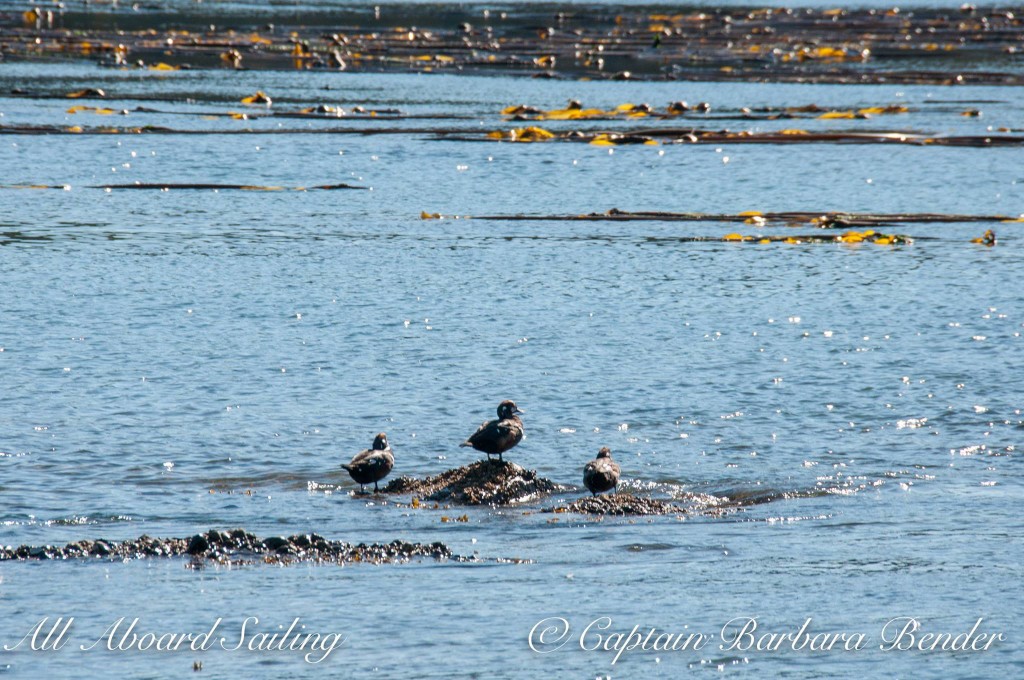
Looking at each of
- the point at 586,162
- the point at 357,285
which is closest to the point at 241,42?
the point at 586,162

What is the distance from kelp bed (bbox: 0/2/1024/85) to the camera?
65438mm

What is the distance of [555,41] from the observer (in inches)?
3103

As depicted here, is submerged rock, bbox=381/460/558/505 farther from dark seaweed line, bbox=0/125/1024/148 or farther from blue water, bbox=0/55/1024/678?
dark seaweed line, bbox=0/125/1024/148

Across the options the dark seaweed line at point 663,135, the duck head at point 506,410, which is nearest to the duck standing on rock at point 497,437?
the duck head at point 506,410

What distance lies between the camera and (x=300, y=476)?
1410 cm

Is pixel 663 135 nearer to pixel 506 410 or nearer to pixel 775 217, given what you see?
pixel 775 217

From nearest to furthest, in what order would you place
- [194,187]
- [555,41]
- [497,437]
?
[497,437] < [194,187] < [555,41]

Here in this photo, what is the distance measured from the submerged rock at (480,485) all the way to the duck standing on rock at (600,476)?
0.48 m

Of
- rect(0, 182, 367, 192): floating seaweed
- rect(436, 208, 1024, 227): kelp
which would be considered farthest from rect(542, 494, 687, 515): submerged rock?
rect(0, 182, 367, 192): floating seaweed

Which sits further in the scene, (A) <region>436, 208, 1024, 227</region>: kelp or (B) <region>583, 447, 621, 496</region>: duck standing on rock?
(A) <region>436, 208, 1024, 227</region>: kelp

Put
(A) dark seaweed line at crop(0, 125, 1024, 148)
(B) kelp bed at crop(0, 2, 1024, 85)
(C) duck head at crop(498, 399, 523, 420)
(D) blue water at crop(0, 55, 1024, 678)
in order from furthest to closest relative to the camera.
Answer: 1. (B) kelp bed at crop(0, 2, 1024, 85)
2. (A) dark seaweed line at crop(0, 125, 1024, 148)
3. (C) duck head at crop(498, 399, 523, 420)
4. (D) blue water at crop(0, 55, 1024, 678)

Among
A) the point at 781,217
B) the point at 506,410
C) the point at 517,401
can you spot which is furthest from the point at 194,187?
the point at 506,410

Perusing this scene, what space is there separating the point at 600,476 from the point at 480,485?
1064 millimetres

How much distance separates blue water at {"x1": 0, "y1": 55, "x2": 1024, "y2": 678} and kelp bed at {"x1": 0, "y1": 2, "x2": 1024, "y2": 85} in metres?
30.3
